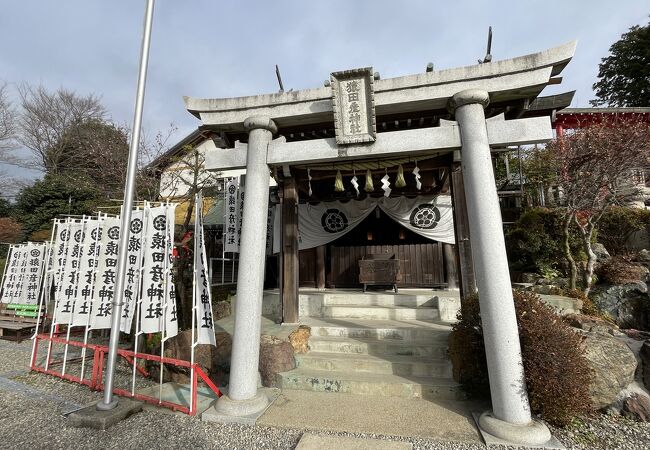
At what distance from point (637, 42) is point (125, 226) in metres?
31.7

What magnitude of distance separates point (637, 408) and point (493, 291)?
267 cm

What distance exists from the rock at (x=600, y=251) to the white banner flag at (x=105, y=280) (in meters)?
13.2

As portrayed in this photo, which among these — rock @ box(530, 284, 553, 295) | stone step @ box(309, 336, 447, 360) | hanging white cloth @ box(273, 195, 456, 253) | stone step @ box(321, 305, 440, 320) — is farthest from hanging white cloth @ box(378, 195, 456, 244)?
stone step @ box(309, 336, 447, 360)

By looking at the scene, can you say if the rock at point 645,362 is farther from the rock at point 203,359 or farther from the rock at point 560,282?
the rock at point 203,359

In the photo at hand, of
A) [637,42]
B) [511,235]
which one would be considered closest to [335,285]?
[511,235]

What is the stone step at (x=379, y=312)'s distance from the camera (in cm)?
736

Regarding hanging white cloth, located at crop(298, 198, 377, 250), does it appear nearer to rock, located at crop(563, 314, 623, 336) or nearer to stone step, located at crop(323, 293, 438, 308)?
stone step, located at crop(323, 293, 438, 308)

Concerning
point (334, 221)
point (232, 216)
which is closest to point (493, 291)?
point (334, 221)

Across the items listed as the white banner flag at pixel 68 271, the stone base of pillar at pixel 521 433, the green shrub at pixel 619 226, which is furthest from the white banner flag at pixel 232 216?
the green shrub at pixel 619 226

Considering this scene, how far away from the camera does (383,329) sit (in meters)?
6.34

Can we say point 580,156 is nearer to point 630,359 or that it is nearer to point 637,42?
point 630,359

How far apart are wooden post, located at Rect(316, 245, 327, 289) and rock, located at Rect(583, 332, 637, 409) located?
748cm

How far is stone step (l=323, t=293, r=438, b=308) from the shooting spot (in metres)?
7.80

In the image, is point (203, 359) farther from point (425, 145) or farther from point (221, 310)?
point (425, 145)
